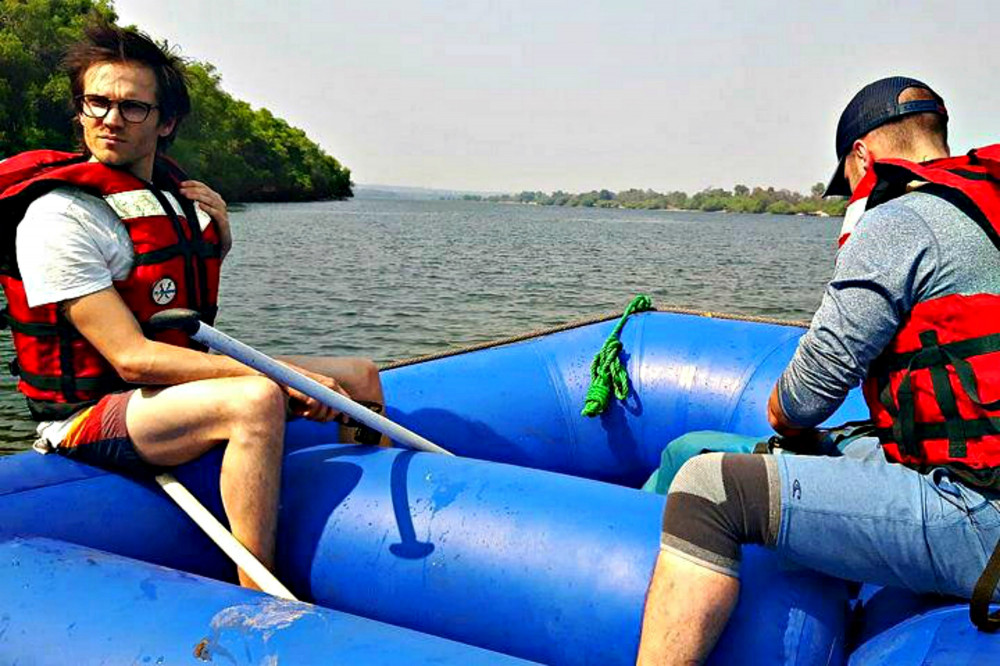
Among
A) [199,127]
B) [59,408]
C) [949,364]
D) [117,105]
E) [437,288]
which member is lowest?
[437,288]

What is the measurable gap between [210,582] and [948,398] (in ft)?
4.80

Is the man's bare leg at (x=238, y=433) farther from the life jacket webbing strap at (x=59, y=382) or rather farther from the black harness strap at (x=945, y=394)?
the black harness strap at (x=945, y=394)

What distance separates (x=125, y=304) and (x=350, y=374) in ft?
2.25

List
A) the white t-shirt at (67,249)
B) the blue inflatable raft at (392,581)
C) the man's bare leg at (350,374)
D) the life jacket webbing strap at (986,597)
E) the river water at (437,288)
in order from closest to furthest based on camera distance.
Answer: the life jacket webbing strap at (986,597) → the blue inflatable raft at (392,581) → the white t-shirt at (67,249) → the man's bare leg at (350,374) → the river water at (437,288)

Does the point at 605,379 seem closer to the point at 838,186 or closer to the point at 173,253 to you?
the point at 838,186

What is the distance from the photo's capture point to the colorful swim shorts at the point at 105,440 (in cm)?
219

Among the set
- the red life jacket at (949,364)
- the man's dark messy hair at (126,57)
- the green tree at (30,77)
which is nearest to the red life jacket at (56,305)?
the man's dark messy hair at (126,57)

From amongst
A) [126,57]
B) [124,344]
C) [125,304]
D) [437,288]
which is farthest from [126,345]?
[437,288]

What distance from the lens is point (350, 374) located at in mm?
2666

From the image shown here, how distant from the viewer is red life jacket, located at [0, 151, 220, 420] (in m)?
2.23

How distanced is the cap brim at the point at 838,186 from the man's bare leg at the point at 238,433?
135cm

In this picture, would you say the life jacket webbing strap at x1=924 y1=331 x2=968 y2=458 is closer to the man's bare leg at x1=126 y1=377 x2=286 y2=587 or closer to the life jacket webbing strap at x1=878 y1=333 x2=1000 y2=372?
the life jacket webbing strap at x1=878 y1=333 x2=1000 y2=372

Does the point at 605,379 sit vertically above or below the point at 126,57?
below

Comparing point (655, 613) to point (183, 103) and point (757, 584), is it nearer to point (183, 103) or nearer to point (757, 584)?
point (757, 584)
